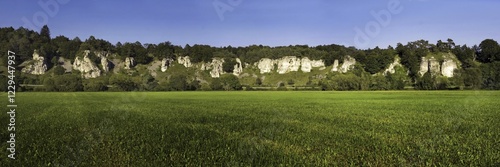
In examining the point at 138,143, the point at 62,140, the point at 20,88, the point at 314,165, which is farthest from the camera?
the point at 20,88

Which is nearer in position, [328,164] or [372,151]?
[328,164]

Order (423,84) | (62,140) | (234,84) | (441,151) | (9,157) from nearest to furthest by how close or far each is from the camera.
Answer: (9,157) → (441,151) → (62,140) → (423,84) → (234,84)

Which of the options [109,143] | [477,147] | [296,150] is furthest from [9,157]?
[477,147]

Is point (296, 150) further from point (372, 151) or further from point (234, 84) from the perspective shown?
point (234, 84)

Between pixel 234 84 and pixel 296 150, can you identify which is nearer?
pixel 296 150

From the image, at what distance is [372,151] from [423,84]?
164367 mm

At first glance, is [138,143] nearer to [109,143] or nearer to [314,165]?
[109,143]

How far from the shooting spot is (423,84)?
15825 cm

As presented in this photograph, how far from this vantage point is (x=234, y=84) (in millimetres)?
180125

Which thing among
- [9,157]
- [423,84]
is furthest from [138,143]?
[423,84]

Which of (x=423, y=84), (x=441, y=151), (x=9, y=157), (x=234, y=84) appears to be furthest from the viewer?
(x=234, y=84)

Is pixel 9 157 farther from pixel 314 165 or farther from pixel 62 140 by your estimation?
pixel 314 165

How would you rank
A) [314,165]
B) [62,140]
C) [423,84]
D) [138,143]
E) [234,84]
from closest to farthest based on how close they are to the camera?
[314,165] → [138,143] → [62,140] → [423,84] → [234,84]

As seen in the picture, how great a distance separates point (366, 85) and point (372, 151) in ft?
537
